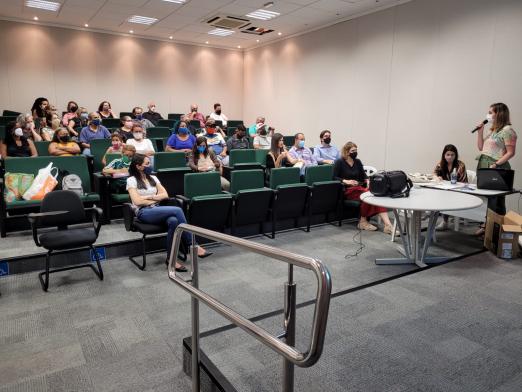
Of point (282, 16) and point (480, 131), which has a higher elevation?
point (282, 16)

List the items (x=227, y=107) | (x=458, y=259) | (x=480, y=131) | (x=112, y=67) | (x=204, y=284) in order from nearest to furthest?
1. (x=204, y=284)
2. (x=458, y=259)
3. (x=480, y=131)
4. (x=112, y=67)
5. (x=227, y=107)

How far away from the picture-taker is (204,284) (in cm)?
357

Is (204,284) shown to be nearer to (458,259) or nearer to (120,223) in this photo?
(120,223)

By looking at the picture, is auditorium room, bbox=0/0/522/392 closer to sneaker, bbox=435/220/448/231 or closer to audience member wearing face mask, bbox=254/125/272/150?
audience member wearing face mask, bbox=254/125/272/150

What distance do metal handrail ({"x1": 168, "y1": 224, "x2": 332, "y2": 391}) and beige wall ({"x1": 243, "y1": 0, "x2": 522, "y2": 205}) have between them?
239 inches

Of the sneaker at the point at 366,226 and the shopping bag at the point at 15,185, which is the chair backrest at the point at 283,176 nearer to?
the sneaker at the point at 366,226

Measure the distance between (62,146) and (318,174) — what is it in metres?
3.70

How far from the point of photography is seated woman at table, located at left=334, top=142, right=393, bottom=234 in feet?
18.2

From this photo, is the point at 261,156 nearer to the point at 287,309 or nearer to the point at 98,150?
the point at 98,150

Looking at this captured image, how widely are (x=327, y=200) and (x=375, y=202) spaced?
74.7 inches

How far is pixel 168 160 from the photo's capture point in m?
5.67

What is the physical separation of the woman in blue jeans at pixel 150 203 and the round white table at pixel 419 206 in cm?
189

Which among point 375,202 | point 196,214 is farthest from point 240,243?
point 196,214

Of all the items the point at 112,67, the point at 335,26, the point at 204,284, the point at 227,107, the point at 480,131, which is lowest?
the point at 204,284
